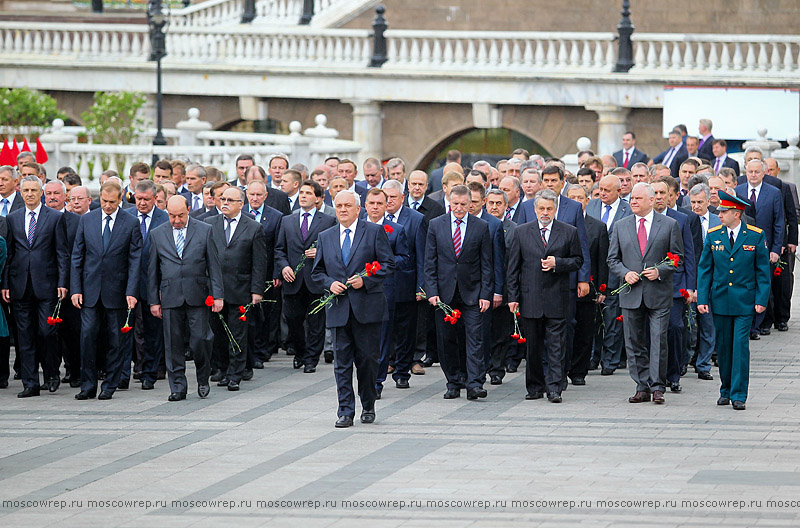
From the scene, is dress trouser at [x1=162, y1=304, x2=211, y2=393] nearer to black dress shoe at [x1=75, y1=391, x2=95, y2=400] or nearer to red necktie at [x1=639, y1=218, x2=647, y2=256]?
black dress shoe at [x1=75, y1=391, x2=95, y2=400]

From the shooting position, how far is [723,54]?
99.6 ft

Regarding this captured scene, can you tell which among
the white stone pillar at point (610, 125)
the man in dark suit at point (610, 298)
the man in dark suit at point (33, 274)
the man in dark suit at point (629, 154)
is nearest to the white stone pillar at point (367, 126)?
the white stone pillar at point (610, 125)

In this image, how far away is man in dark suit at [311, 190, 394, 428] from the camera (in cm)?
1293

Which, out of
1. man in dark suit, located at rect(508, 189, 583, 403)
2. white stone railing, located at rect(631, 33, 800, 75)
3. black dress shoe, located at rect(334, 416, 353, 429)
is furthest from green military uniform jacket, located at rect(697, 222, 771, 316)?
white stone railing, located at rect(631, 33, 800, 75)

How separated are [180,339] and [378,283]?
2253 millimetres

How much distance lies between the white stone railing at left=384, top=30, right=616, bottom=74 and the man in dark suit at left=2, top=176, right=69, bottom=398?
62.1ft

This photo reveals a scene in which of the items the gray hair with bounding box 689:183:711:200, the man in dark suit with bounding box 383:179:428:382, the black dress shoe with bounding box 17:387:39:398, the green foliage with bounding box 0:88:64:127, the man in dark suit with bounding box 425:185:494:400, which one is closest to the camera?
the man in dark suit with bounding box 425:185:494:400

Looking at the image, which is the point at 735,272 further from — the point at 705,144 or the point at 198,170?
the point at 705,144

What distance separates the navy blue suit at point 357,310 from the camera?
1295cm

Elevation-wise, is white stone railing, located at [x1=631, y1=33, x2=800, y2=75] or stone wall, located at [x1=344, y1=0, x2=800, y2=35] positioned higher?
stone wall, located at [x1=344, y1=0, x2=800, y2=35]

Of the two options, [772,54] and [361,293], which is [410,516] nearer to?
[361,293]

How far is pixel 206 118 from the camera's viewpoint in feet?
122

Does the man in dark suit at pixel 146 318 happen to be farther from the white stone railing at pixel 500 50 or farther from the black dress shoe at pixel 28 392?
the white stone railing at pixel 500 50

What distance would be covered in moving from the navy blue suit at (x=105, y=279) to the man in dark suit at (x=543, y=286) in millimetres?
3456
